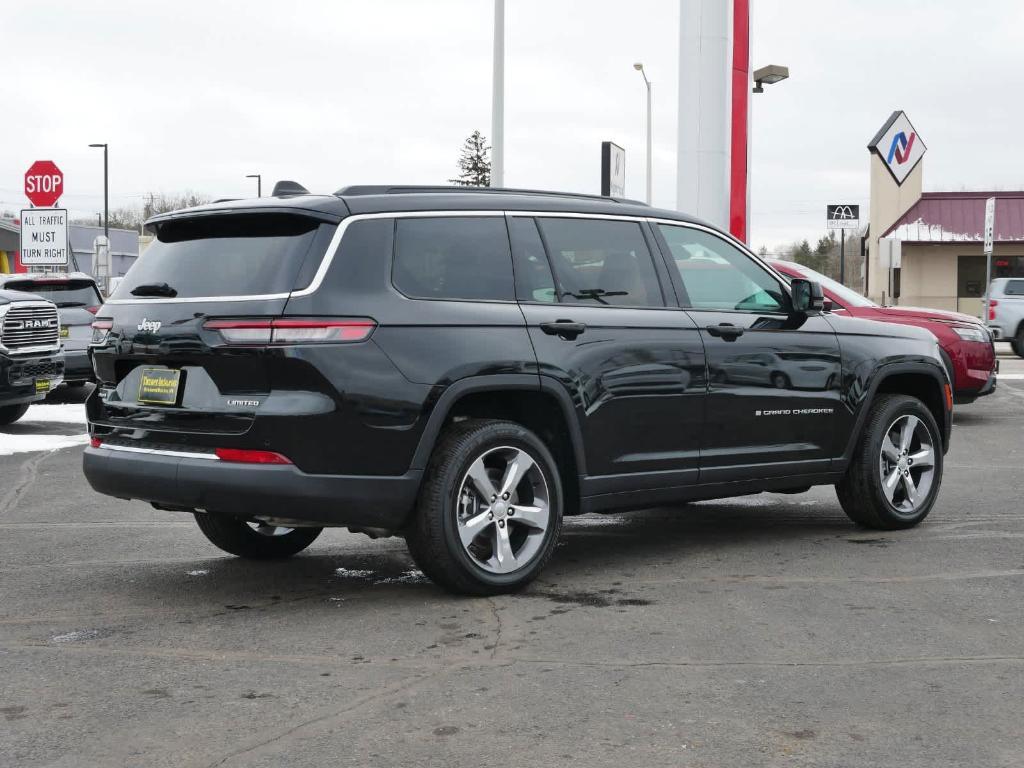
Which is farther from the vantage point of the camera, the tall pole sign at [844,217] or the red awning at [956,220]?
the red awning at [956,220]

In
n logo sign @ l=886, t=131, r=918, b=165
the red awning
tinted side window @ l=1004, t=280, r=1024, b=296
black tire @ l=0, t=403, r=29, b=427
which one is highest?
n logo sign @ l=886, t=131, r=918, b=165

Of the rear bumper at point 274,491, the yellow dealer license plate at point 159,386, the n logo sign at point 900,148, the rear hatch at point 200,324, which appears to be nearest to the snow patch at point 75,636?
the rear bumper at point 274,491

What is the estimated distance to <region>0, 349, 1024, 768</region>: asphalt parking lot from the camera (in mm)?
4062

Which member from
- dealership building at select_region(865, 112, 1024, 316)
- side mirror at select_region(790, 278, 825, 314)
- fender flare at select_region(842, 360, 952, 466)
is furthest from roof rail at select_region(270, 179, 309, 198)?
dealership building at select_region(865, 112, 1024, 316)

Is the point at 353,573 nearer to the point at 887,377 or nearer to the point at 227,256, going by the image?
the point at 227,256

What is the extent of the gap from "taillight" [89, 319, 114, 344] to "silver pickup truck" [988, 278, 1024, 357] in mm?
25327

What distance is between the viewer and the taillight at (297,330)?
554 centimetres

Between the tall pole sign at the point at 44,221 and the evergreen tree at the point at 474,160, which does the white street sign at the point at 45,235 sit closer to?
the tall pole sign at the point at 44,221

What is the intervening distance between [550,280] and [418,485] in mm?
1259

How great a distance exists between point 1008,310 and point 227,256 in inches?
1015

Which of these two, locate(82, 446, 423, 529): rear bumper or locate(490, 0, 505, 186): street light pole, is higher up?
locate(490, 0, 505, 186): street light pole

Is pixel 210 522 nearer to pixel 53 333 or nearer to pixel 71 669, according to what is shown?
pixel 71 669

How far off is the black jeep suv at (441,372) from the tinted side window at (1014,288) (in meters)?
23.3

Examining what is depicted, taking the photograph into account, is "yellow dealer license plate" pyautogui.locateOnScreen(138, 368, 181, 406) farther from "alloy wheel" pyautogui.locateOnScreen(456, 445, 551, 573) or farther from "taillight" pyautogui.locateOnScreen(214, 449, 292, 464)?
"alloy wheel" pyautogui.locateOnScreen(456, 445, 551, 573)
